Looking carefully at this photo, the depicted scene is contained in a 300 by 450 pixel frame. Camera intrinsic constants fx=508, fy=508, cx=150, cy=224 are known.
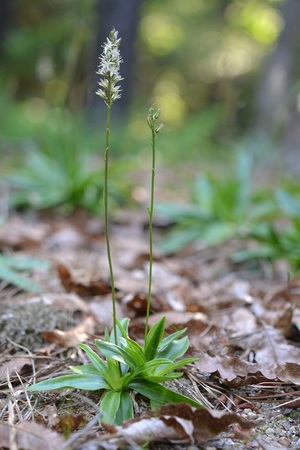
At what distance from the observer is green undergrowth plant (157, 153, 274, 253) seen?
269 cm

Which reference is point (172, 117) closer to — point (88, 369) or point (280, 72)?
point (280, 72)

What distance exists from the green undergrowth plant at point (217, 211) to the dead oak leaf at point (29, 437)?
5.59 feet

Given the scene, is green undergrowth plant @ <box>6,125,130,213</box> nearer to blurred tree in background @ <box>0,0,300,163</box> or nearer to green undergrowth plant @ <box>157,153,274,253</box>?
blurred tree in background @ <box>0,0,300,163</box>

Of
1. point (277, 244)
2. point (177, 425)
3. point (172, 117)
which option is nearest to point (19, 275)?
point (177, 425)

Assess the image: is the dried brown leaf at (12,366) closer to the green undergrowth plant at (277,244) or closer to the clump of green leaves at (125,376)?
the clump of green leaves at (125,376)

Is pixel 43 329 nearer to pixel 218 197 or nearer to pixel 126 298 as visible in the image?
pixel 126 298

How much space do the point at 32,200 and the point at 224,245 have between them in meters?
1.29

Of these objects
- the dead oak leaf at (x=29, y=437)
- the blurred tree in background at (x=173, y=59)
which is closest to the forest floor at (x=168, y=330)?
the dead oak leaf at (x=29, y=437)

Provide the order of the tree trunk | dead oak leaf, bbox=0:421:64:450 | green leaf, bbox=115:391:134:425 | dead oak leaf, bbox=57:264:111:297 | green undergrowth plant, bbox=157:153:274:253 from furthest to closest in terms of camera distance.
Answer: the tree trunk < green undergrowth plant, bbox=157:153:274:253 < dead oak leaf, bbox=57:264:111:297 < green leaf, bbox=115:391:134:425 < dead oak leaf, bbox=0:421:64:450

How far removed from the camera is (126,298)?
67.4 inches

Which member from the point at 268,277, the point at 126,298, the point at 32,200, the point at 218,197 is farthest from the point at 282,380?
the point at 32,200

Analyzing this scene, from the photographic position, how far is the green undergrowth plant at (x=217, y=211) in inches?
106

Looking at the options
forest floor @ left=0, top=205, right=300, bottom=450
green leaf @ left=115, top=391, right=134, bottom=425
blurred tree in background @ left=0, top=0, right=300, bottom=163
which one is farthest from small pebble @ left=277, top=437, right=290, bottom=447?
blurred tree in background @ left=0, top=0, right=300, bottom=163

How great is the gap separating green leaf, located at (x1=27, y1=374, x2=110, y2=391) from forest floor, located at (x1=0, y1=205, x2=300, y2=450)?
0.03 m
